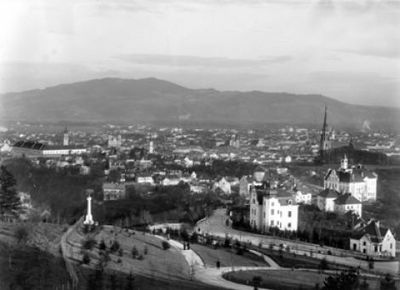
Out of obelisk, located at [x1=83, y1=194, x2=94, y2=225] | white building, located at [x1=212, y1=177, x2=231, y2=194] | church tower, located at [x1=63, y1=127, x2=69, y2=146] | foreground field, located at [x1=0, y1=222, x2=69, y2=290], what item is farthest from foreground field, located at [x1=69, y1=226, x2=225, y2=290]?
church tower, located at [x1=63, y1=127, x2=69, y2=146]

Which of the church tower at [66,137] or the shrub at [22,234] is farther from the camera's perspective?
the church tower at [66,137]

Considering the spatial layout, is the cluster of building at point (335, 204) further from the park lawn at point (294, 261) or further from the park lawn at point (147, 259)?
the park lawn at point (147, 259)

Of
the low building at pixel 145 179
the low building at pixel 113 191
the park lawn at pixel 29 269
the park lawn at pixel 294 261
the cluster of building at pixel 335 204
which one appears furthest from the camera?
the low building at pixel 145 179

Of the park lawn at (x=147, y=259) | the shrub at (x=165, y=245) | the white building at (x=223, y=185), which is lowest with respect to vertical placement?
the park lawn at (x=147, y=259)

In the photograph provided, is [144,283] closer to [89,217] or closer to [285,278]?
[285,278]

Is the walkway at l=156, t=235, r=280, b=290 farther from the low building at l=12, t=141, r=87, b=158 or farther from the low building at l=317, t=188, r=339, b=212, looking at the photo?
the low building at l=12, t=141, r=87, b=158

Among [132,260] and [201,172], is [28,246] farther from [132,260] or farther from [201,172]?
[201,172]

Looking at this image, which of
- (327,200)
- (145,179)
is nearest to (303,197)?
(327,200)

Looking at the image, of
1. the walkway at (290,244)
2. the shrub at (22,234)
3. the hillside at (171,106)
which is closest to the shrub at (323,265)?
the walkway at (290,244)
